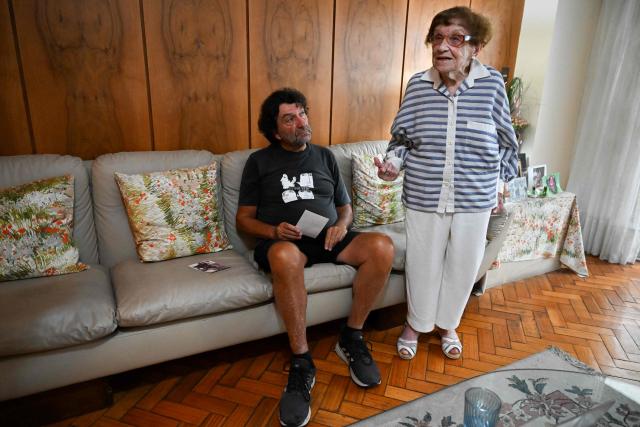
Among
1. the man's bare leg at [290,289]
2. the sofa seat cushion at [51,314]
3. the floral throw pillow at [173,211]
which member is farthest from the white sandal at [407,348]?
the sofa seat cushion at [51,314]

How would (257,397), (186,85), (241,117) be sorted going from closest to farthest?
(257,397)
(186,85)
(241,117)

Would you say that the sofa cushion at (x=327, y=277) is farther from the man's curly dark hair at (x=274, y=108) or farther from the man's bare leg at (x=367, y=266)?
the man's curly dark hair at (x=274, y=108)

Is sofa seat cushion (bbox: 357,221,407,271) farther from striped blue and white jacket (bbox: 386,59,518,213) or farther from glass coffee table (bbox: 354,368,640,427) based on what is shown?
glass coffee table (bbox: 354,368,640,427)

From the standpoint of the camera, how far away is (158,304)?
1559 millimetres

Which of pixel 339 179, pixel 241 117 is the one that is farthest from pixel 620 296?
pixel 241 117

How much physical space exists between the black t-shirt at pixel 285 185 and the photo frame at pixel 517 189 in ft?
4.25

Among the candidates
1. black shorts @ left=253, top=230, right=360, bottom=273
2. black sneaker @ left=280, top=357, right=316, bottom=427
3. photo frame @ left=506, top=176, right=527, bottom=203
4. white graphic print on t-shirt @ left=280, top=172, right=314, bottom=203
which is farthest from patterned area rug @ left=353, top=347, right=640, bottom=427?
photo frame @ left=506, top=176, right=527, bottom=203

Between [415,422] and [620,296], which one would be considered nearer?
[415,422]

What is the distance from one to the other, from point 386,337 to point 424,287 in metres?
0.39

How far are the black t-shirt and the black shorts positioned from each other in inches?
4.1

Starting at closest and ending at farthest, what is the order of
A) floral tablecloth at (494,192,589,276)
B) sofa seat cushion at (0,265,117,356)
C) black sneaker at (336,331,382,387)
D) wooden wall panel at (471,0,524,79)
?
1. sofa seat cushion at (0,265,117,356)
2. black sneaker at (336,331,382,387)
3. floral tablecloth at (494,192,589,276)
4. wooden wall panel at (471,0,524,79)

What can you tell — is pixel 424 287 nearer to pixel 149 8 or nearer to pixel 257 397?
pixel 257 397

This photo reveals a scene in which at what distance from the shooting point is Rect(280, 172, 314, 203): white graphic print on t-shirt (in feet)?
6.40

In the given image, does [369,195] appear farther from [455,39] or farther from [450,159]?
[455,39]
